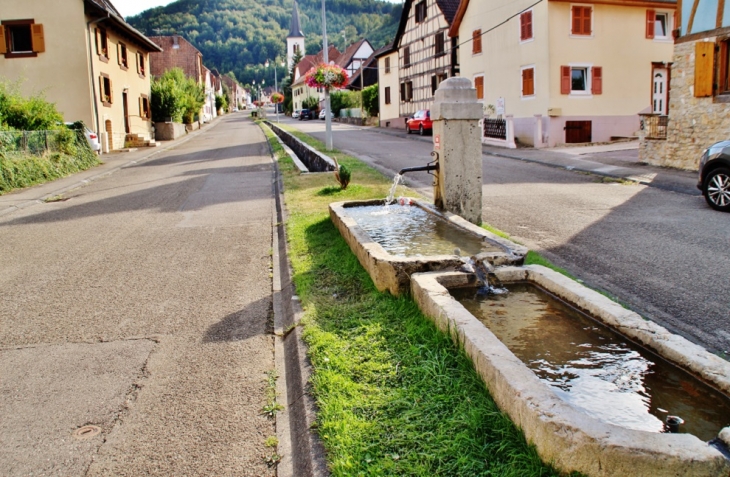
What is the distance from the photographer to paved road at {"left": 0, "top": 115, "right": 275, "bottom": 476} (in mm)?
3484

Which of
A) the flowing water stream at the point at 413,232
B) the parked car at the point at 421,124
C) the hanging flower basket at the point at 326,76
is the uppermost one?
the hanging flower basket at the point at 326,76

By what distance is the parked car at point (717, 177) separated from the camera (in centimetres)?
1050

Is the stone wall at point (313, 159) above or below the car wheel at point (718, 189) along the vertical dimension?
above

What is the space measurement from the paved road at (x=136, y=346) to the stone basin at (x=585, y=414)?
131cm

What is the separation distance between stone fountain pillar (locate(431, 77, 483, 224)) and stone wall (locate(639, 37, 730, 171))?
1103 cm

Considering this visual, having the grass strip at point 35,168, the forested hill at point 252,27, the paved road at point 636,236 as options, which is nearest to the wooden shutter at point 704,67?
the paved road at point 636,236

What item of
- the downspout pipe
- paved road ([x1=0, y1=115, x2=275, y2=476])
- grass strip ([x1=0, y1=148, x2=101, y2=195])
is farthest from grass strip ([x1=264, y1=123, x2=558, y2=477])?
the downspout pipe

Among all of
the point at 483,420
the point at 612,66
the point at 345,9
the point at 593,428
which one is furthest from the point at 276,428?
the point at 345,9

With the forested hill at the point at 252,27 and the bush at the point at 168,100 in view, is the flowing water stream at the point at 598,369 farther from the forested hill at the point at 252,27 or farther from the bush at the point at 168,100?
the forested hill at the point at 252,27

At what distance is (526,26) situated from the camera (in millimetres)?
27062

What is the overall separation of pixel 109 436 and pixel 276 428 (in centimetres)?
97

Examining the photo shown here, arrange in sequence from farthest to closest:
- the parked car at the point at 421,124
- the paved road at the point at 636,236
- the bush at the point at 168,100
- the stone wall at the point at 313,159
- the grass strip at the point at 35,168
A: the bush at the point at 168,100 < the parked car at the point at 421,124 < the stone wall at the point at 313,159 < the grass strip at the point at 35,168 < the paved road at the point at 636,236

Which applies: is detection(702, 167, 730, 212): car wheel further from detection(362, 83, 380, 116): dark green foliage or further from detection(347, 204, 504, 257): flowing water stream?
detection(362, 83, 380, 116): dark green foliage

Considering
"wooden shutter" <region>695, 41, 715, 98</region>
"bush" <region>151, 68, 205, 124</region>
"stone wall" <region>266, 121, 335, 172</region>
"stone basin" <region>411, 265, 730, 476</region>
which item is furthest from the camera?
"bush" <region>151, 68, 205, 124</region>
